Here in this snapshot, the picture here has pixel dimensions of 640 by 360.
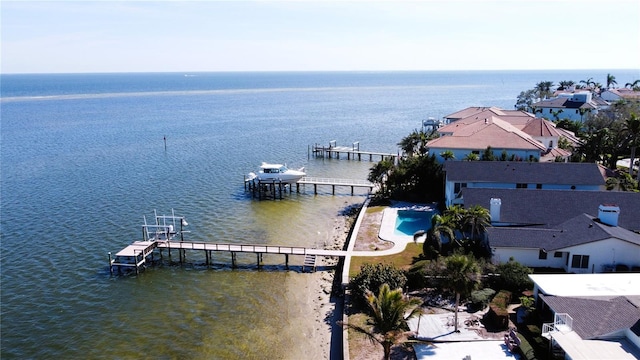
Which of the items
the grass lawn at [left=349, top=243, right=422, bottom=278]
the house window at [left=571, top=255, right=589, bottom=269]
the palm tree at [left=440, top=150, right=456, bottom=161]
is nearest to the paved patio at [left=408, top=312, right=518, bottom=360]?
the grass lawn at [left=349, top=243, right=422, bottom=278]

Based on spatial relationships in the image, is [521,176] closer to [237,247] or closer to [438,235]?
[438,235]

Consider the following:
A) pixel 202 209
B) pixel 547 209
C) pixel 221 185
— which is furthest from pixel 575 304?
pixel 221 185

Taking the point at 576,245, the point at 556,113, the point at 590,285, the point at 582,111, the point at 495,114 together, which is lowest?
the point at 590,285

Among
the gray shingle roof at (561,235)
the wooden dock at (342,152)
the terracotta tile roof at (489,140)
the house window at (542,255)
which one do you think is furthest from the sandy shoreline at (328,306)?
the wooden dock at (342,152)

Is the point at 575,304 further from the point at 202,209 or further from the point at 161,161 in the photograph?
the point at 161,161

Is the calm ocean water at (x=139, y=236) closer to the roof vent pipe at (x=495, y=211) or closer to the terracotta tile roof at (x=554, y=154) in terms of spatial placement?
the roof vent pipe at (x=495, y=211)

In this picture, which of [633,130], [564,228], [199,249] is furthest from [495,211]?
[633,130]
